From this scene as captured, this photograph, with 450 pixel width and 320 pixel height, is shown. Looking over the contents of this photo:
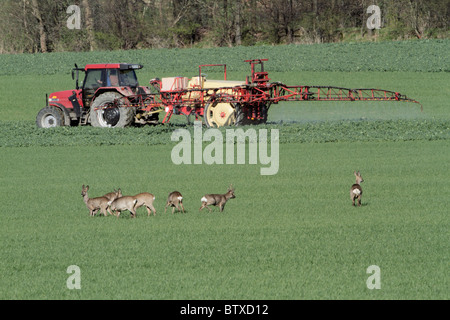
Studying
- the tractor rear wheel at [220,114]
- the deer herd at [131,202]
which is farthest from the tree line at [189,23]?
the deer herd at [131,202]

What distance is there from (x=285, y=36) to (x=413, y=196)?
49.8 meters

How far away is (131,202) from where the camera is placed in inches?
563

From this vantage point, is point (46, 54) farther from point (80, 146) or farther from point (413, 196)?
point (413, 196)

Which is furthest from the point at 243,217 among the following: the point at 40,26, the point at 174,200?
the point at 40,26

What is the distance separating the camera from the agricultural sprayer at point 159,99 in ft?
97.0

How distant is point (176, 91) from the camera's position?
2983cm

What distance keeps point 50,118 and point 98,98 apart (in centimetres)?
299

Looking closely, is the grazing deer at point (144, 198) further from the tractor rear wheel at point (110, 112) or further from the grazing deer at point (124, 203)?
the tractor rear wheel at point (110, 112)

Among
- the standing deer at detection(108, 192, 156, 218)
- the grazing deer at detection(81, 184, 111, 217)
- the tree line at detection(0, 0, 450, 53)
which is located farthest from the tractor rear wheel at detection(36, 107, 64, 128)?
the tree line at detection(0, 0, 450, 53)

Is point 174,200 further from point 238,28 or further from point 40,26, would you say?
point 40,26

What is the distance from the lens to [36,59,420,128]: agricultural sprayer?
1164 inches
